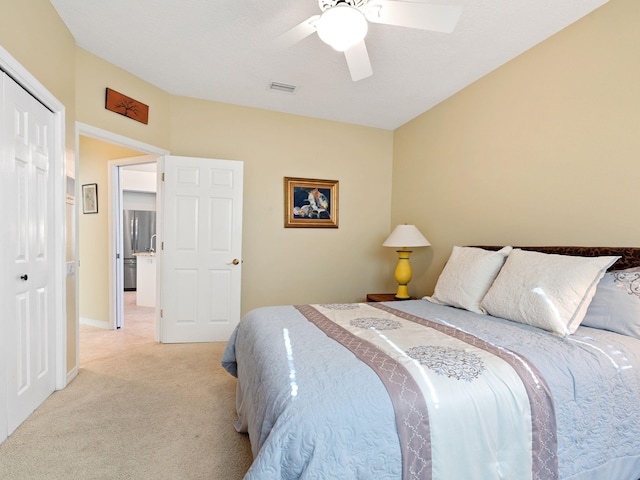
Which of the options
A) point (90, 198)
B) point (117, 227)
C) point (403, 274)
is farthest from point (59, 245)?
point (403, 274)

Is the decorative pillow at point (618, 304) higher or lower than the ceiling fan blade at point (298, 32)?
lower

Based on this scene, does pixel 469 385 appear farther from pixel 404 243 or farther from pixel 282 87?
pixel 282 87

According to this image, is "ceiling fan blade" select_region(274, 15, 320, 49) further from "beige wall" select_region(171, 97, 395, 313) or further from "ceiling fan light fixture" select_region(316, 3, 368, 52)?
"beige wall" select_region(171, 97, 395, 313)

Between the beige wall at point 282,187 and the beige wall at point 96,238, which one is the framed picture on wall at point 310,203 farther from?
the beige wall at point 96,238

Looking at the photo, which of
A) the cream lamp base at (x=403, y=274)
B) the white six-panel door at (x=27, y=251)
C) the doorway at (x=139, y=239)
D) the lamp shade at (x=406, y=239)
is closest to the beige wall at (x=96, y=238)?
the doorway at (x=139, y=239)

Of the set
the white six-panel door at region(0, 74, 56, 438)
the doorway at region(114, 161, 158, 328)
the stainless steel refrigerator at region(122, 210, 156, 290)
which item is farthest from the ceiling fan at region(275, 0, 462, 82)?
the stainless steel refrigerator at region(122, 210, 156, 290)

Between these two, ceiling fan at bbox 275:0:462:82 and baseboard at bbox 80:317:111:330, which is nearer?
ceiling fan at bbox 275:0:462:82

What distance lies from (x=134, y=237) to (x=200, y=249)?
4.34 meters

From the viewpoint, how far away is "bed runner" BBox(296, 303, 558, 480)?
104 cm

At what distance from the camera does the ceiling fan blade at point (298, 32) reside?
177cm

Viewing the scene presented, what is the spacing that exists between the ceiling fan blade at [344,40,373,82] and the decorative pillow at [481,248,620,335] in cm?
158

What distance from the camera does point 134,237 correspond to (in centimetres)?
689

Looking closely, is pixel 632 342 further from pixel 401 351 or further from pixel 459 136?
pixel 459 136

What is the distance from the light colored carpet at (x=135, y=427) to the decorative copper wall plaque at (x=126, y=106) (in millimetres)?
2262
